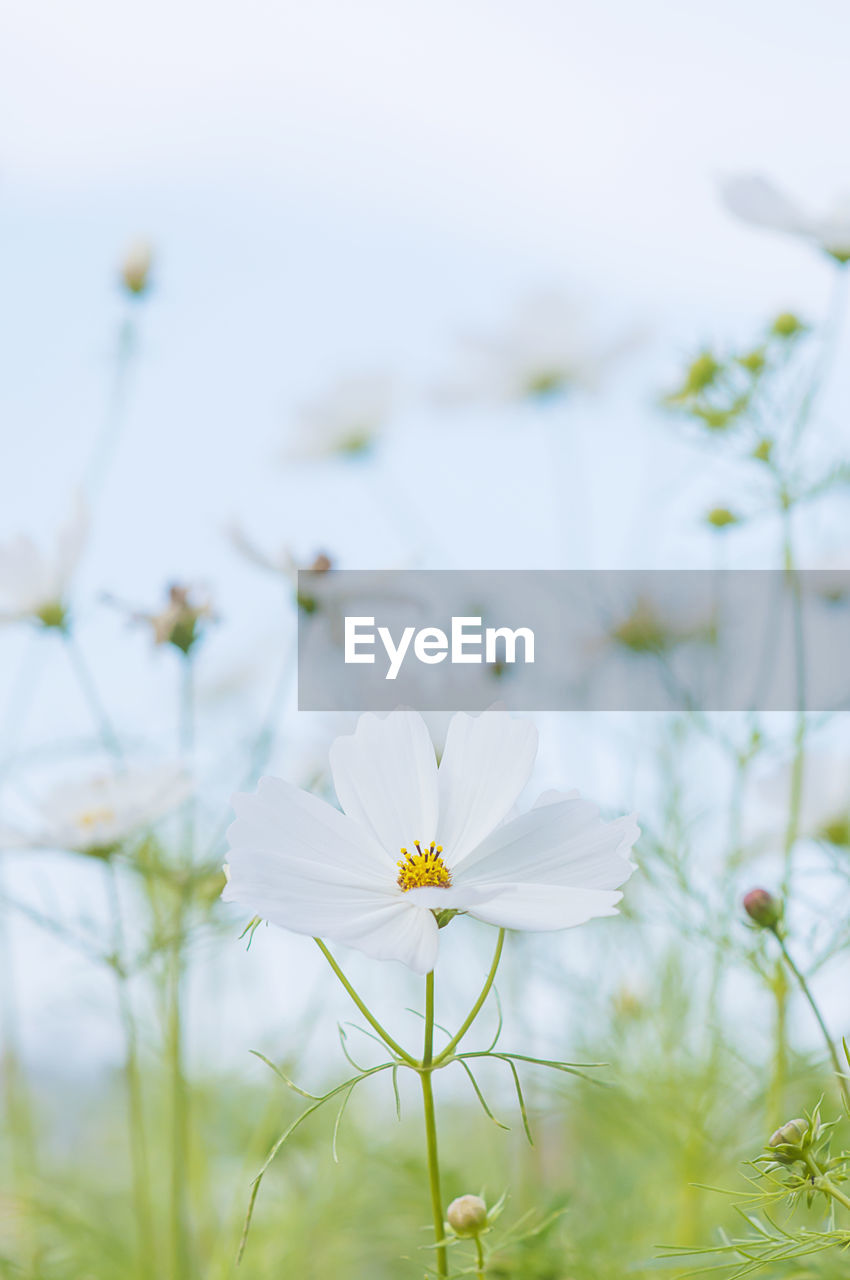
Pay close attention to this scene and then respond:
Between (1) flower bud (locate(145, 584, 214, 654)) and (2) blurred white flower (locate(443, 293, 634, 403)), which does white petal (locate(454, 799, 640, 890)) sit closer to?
(1) flower bud (locate(145, 584, 214, 654))

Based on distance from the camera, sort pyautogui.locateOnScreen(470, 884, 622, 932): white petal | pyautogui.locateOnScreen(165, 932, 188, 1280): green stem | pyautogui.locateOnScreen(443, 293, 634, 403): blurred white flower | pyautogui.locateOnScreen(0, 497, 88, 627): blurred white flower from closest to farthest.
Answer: pyautogui.locateOnScreen(470, 884, 622, 932): white petal, pyautogui.locateOnScreen(165, 932, 188, 1280): green stem, pyautogui.locateOnScreen(0, 497, 88, 627): blurred white flower, pyautogui.locateOnScreen(443, 293, 634, 403): blurred white flower

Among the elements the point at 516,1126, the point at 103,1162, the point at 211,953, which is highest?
the point at 211,953

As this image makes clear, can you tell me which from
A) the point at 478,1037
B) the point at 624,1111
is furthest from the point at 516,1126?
the point at 624,1111

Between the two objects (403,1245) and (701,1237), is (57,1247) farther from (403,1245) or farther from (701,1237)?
(701,1237)

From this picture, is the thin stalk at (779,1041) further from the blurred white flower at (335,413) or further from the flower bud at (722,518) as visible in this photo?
the blurred white flower at (335,413)

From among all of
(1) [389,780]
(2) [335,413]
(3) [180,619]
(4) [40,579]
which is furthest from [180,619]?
(2) [335,413]

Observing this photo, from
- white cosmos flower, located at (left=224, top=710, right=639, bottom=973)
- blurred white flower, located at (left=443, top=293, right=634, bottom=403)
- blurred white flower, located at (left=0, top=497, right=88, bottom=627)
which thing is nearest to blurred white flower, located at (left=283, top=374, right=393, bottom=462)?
blurred white flower, located at (left=443, top=293, right=634, bottom=403)

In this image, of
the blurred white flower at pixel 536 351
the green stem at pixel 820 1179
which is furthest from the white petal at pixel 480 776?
the blurred white flower at pixel 536 351
